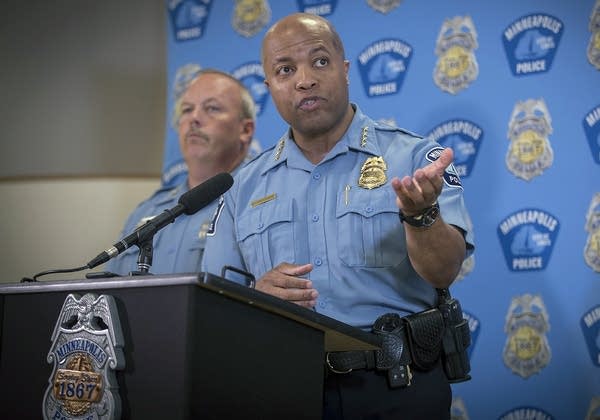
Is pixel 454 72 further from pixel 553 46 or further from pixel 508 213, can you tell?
pixel 508 213

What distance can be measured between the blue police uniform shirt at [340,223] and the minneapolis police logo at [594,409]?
71 cm

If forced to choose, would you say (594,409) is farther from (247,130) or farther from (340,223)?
(247,130)

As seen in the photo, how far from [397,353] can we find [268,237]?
1.52 ft

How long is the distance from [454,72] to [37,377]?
5.61 feet

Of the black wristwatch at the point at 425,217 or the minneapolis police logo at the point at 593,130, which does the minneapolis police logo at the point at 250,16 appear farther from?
the black wristwatch at the point at 425,217

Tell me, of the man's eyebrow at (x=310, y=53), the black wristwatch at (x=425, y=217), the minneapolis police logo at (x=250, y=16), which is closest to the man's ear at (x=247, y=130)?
the minneapolis police logo at (x=250, y=16)

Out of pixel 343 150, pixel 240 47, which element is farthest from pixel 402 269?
pixel 240 47

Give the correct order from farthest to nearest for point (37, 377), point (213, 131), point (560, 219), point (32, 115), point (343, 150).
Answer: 1. point (32, 115)
2. point (213, 131)
3. point (560, 219)
4. point (343, 150)
5. point (37, 377)

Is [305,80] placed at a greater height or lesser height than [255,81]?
lesser

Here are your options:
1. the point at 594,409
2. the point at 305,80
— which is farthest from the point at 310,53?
the point at 594,409

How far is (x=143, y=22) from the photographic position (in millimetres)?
3662

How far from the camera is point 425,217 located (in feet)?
5.47

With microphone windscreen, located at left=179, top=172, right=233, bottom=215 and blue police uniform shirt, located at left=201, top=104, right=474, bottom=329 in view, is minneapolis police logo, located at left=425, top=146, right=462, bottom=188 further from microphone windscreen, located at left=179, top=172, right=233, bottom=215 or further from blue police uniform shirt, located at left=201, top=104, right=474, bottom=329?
microphone windscreen, located at left=179, top=172, right=233, bottom=215

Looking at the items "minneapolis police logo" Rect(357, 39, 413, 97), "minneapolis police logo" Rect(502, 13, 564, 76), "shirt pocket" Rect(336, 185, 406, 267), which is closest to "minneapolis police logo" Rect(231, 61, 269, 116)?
"minneapolis police logo" Rect(357, 39, 413, 97)
